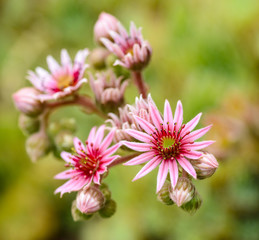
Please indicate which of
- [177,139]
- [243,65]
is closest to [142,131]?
[177,139]

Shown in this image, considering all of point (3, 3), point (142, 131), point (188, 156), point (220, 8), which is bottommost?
point (188, 156)

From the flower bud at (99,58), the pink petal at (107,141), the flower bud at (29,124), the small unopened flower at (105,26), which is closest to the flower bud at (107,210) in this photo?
the pink petal at (107,141)

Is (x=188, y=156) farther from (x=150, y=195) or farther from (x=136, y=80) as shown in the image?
(x=150, y=195)

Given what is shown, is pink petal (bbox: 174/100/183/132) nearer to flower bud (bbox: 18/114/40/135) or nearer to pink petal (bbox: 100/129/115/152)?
pink petal (bbox: 100/129/115/152)

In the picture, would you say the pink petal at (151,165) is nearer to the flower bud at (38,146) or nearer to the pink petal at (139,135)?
the pink petal at (139,135)

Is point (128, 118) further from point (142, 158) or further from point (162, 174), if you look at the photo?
point (162, 174)
